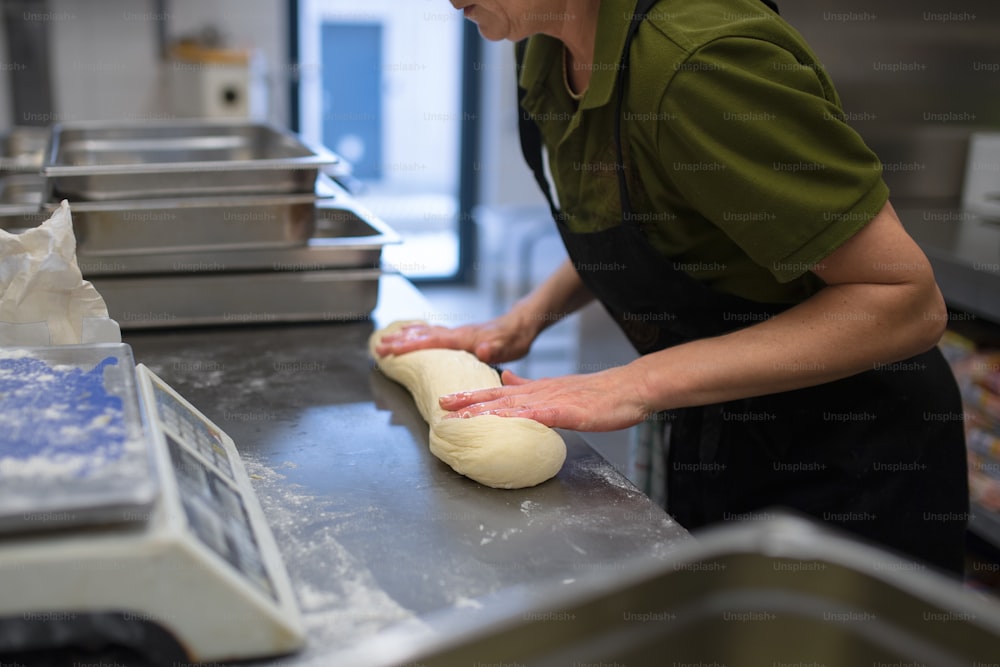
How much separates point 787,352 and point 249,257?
34.9 inches

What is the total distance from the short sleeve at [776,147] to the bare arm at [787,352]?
46mm

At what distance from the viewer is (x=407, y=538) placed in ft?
2.87

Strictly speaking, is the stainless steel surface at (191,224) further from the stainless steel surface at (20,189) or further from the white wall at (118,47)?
the white wall at (118,47)

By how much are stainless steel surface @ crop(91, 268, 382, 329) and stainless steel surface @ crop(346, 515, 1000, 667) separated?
1048 millimetres

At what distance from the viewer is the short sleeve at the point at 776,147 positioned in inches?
39.2

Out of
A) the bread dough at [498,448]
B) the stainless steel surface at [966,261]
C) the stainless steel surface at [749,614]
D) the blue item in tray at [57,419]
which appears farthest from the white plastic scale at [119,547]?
the stainless steel surface at [966,261]

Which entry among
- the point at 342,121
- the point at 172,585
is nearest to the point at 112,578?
the point at 172,585

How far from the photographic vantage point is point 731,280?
122cm

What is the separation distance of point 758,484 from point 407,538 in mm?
Result: 685

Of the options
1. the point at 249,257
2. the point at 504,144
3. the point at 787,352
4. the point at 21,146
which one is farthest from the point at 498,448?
the point at 504,144

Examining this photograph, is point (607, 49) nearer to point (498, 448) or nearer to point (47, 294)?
point (498, 448)

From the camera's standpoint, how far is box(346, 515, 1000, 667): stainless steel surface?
0.51 meters

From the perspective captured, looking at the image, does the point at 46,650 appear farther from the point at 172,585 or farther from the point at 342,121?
the point at 342,121

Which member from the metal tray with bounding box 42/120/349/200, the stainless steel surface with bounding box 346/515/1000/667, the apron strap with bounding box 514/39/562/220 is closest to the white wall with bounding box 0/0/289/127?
the metal tray with bounding box 42/120/349/200
